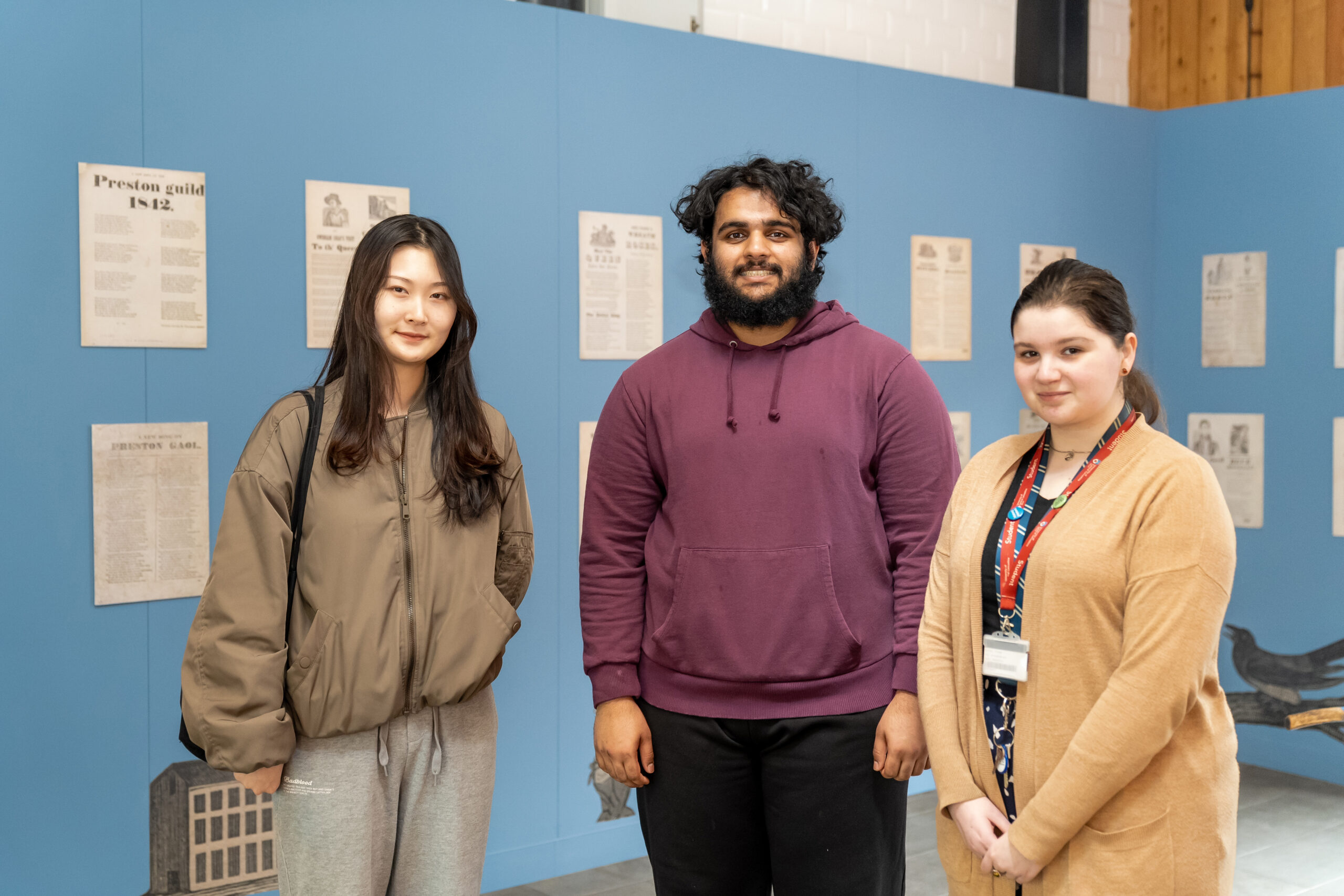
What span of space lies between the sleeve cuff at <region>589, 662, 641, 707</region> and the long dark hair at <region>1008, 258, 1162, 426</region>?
2.94ft

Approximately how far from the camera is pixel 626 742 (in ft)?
6.22

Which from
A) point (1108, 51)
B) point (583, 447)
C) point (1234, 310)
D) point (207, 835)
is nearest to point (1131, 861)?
point (583, 447)

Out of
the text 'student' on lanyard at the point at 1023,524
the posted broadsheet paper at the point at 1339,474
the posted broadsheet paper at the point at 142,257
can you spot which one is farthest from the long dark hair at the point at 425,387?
the posted broadsheet paper at the point at 1339,474

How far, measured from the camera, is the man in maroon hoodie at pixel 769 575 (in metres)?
1.82

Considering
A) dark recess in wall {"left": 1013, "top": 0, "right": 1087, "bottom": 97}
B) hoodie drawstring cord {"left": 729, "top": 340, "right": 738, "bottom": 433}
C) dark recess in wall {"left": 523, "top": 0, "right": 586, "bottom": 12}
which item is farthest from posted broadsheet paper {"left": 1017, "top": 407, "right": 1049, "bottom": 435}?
hoodie drawstring cord {"left": 729, "top": 340, "right": 738, "bottom": 433}

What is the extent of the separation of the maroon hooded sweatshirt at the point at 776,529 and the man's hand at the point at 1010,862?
34 centimetres

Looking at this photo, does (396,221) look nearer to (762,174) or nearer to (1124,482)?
(762,174)

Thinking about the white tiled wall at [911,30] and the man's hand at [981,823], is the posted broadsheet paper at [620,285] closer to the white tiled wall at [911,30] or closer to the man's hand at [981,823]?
the white tiled wall at [911,30]

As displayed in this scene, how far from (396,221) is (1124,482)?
4.03 ft

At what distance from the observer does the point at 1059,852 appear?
4.85 ft

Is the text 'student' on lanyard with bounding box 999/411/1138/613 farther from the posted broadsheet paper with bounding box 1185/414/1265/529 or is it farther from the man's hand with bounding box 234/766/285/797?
the posted broadsheet paper with bounding box 1185/414/1265/529

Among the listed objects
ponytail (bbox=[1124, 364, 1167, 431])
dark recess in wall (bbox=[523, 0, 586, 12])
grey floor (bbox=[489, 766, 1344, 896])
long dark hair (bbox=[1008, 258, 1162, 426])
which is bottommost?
grey floor (bbox=[489, 766, 1344, 896])

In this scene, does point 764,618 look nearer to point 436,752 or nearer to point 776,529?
point 776,529

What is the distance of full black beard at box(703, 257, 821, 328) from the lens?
1.90 m
